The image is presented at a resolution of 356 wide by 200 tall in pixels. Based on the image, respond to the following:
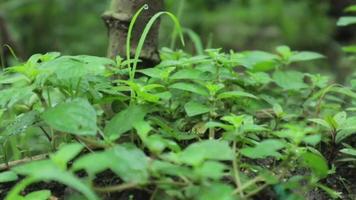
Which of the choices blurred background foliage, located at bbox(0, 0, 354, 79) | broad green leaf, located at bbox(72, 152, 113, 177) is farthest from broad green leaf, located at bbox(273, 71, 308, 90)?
blurred background foliage, located at bbox(0, 0, 354, 79)

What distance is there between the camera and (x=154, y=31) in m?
1.39

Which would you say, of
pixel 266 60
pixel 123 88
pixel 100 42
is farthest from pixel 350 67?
pixel 123 88

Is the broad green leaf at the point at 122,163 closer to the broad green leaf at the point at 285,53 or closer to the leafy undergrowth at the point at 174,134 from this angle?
the leafy undergrowth at the point at 174,134

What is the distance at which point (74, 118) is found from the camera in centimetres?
90

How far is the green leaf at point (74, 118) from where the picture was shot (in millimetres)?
873

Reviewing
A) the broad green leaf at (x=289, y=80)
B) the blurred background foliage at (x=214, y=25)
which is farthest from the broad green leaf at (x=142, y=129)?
the blurred background foliage at (x=214, y=25)

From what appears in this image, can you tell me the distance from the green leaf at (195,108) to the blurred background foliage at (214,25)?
2.51m

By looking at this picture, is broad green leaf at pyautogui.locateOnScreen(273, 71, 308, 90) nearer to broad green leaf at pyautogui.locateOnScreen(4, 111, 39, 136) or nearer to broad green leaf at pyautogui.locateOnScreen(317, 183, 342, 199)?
broad green leaf at pyautogui.locateOnScreen(317, 183, 342, 199)

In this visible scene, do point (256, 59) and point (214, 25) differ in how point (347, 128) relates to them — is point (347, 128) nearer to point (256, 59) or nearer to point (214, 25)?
point (256, 59)

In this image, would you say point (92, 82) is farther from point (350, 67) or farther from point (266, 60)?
point (350, 67)

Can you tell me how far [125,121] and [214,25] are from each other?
309 centimetres

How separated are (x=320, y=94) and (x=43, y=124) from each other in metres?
0.65

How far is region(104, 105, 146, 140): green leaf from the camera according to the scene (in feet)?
3.26

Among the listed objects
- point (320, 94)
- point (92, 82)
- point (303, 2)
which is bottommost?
point (303, 2)
